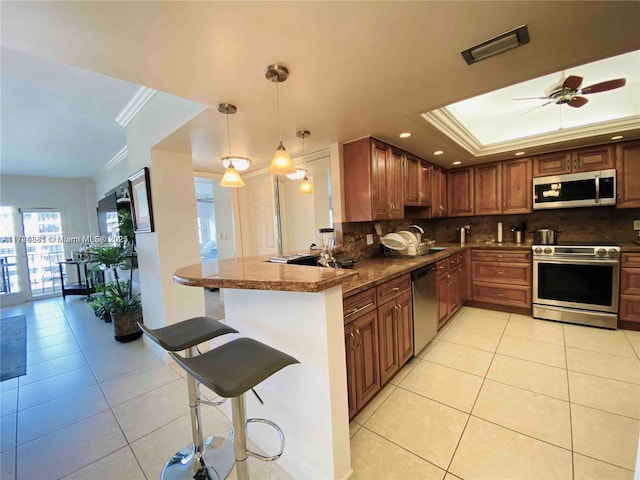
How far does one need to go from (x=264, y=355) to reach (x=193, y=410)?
725 millimetres

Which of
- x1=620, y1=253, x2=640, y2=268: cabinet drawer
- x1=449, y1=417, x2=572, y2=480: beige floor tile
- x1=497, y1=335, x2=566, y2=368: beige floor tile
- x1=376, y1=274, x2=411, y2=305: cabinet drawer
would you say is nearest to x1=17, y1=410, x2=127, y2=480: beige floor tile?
x1=376, y1=274, x2=411, y2=305: cabinet drawer

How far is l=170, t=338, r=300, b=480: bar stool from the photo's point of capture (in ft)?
3.00

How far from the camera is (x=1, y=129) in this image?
301 cm

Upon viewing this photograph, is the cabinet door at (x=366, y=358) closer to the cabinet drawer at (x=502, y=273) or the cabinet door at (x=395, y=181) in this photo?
the cabinet door at (x=395, y=181)

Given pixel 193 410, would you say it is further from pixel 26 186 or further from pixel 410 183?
pixel 26 186

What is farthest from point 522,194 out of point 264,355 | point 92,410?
point 92,410

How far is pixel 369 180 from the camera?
104 inches

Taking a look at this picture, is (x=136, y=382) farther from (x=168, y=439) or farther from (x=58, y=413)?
(x=168, y=439)

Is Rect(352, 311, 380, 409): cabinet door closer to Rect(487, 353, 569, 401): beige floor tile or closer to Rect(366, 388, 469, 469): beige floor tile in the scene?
Rect(366, 388, 469, 469): beige floor tile

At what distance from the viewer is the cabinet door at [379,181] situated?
2.66 meters

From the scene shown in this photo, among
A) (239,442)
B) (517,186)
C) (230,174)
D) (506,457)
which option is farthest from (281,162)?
(517,186)

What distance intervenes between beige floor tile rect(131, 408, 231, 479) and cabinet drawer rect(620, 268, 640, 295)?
429 cm

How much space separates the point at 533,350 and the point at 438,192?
95.3 inches

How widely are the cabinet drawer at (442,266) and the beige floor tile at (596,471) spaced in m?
1.65
